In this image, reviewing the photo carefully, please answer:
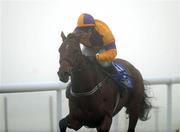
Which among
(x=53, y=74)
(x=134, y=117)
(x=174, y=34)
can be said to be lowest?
Result: (x=134, y=117)

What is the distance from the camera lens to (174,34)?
262 centimetres

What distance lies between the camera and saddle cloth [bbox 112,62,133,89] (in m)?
1.81

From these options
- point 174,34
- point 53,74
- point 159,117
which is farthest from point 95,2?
point 159,117

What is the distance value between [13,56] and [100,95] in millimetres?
701

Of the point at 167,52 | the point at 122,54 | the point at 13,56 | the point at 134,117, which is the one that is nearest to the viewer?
the point at 134,117

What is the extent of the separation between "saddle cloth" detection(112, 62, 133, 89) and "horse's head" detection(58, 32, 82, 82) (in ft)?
1.04

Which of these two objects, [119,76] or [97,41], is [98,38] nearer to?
[97,41]

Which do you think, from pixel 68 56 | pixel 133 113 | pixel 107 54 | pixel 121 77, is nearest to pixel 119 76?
pixel 121 77

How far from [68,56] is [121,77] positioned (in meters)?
0.43

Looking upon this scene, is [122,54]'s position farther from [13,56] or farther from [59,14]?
[13,56]

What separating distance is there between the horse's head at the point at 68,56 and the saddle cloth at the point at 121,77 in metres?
0.32

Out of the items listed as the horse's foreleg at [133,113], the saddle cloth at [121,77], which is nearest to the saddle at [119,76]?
the saddle cloth at [121,77]

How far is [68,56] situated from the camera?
149cm

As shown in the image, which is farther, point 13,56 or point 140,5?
point 140,5
